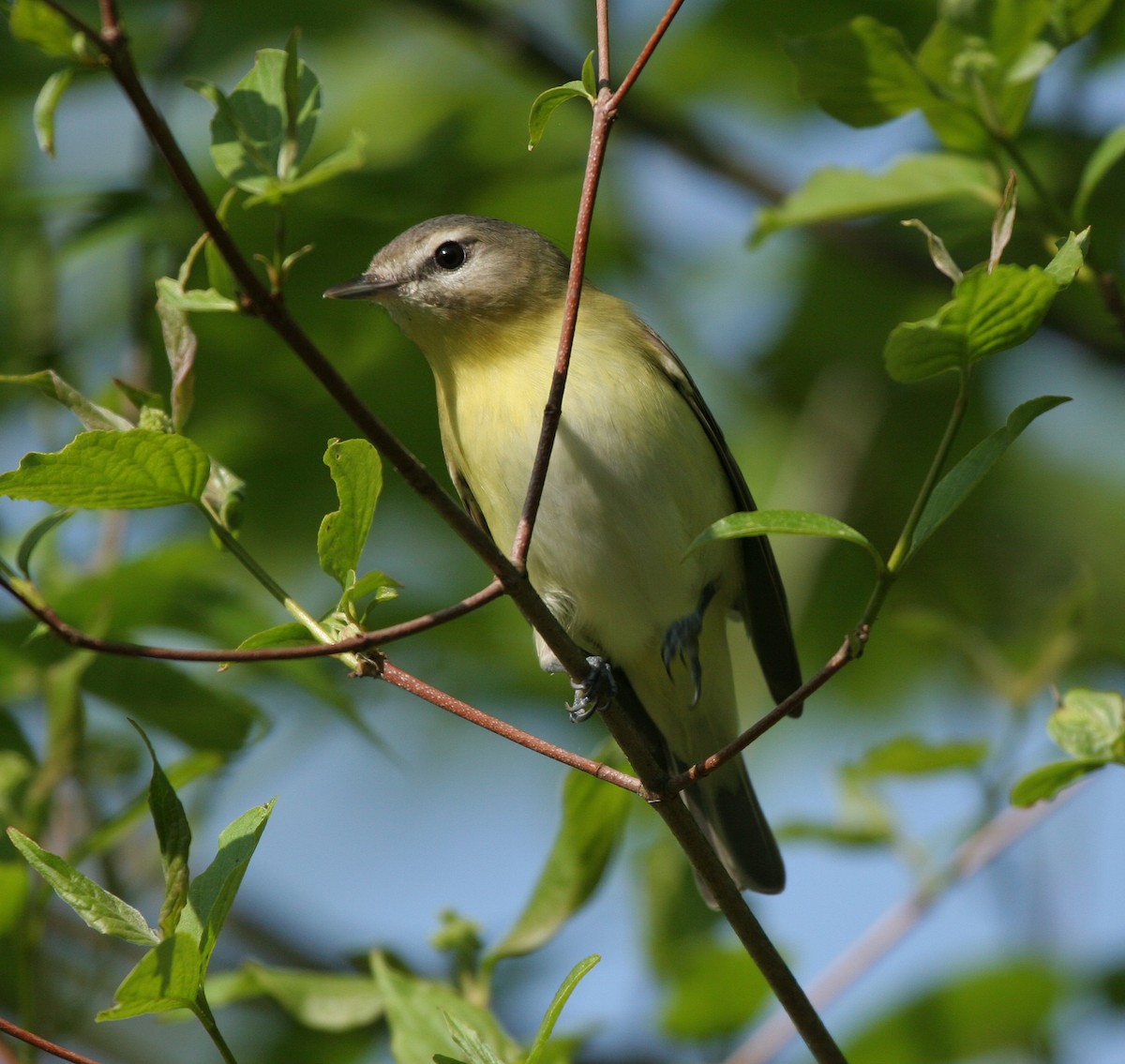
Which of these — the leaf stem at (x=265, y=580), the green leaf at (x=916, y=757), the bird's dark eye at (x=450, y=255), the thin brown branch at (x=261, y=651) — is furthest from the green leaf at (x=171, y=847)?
the bird's dark eye at (x=450, y=255)

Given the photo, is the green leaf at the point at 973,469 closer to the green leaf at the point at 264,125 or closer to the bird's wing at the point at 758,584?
the green leaf at the point at 264,125

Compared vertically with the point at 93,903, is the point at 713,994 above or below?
below

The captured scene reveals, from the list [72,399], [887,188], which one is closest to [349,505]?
[72,399]

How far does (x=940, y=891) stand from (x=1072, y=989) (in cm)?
40

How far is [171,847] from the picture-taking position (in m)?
2.10

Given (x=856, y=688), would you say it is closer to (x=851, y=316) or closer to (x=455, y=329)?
(x=851, y=316)


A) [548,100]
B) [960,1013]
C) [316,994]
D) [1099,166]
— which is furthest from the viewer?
[960,1013]

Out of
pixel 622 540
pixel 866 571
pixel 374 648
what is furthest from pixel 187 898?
pixel 866 571

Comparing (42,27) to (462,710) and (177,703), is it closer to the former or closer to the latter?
(462,710)

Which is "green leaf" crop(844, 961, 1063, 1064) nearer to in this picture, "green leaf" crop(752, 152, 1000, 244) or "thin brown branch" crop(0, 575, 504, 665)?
"green leaf" crop(752, 152, 1000, 244)

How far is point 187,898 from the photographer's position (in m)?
2.14

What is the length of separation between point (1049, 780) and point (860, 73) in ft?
4.69

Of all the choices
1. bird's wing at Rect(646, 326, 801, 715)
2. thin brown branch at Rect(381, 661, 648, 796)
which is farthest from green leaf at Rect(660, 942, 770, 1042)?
thin brown branch at Rect(381, 661, 648, 796)

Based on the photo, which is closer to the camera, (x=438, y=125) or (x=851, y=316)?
(x=438, y=125)
